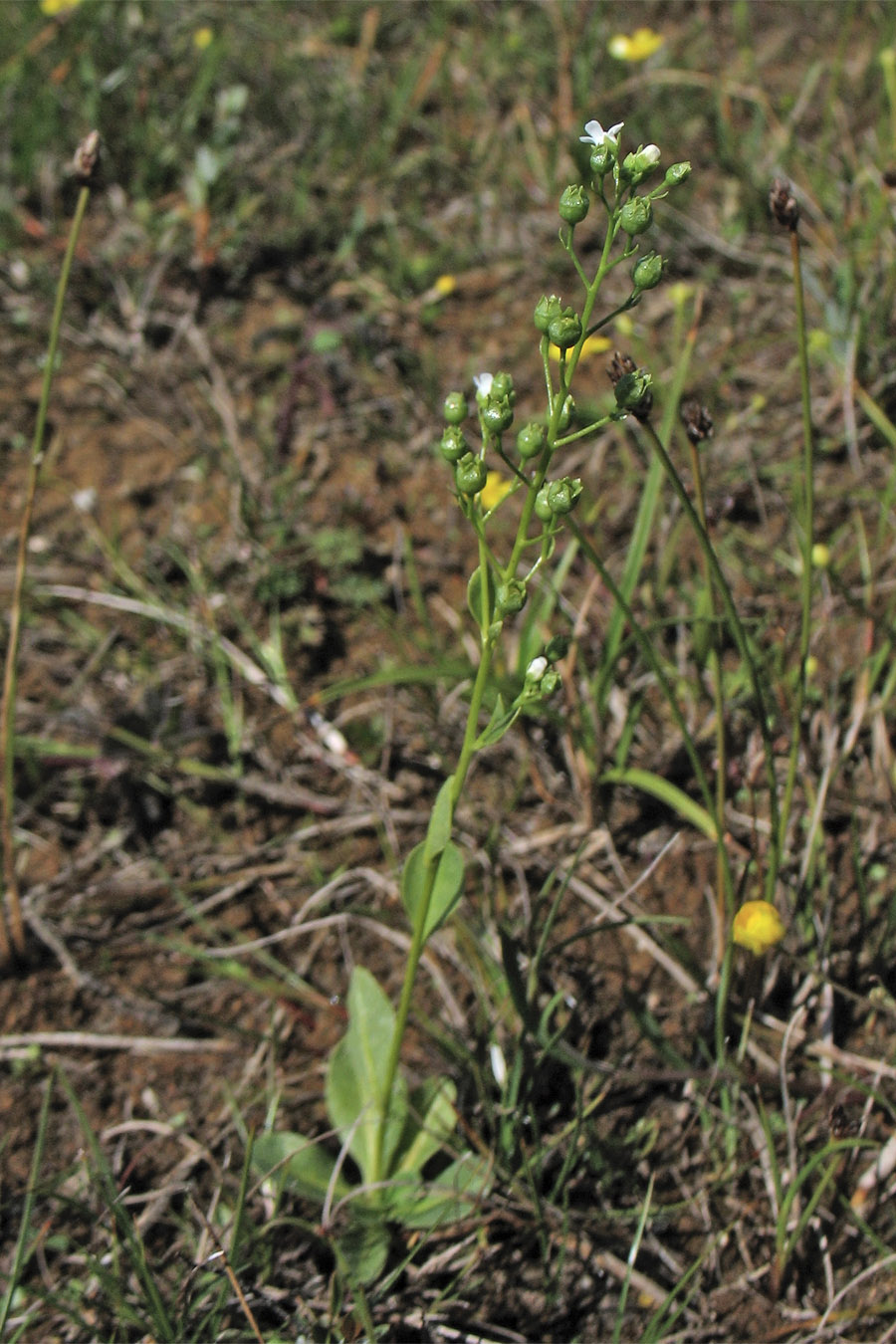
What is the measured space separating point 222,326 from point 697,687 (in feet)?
5.65

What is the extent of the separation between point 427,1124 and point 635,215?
135 centimetres

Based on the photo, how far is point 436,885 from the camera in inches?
58.7

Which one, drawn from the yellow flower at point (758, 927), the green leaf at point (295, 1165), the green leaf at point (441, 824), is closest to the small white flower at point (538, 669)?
the green leaf at point (441, 824)

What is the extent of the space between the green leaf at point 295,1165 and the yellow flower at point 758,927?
71 cm

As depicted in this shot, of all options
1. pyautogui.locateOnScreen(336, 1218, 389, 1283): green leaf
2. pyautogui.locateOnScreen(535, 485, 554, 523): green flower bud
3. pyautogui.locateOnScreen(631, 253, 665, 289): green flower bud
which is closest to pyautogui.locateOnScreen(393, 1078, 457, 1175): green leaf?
pyautogui.locateOnScreen(336, 1218, 389, 1283): green leaf

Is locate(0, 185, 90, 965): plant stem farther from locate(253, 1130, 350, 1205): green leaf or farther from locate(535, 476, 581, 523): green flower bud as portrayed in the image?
locate(535, 476, 581, 523): green flower bud

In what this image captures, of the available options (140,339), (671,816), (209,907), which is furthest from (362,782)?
(140,339)

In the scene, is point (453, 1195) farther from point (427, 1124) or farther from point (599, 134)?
point (599, 134)

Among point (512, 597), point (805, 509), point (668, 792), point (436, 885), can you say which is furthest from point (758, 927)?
point (512, 597)

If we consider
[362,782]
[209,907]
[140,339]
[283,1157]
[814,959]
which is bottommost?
[283,1157]

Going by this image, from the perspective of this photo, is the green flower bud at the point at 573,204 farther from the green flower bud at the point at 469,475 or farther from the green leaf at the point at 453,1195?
the green leaf at the point at 453,1195

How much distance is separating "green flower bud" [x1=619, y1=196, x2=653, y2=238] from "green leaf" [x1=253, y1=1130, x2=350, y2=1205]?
51.9 inches

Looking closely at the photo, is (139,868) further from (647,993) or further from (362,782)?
(647,993)

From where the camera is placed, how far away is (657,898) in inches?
80.5
